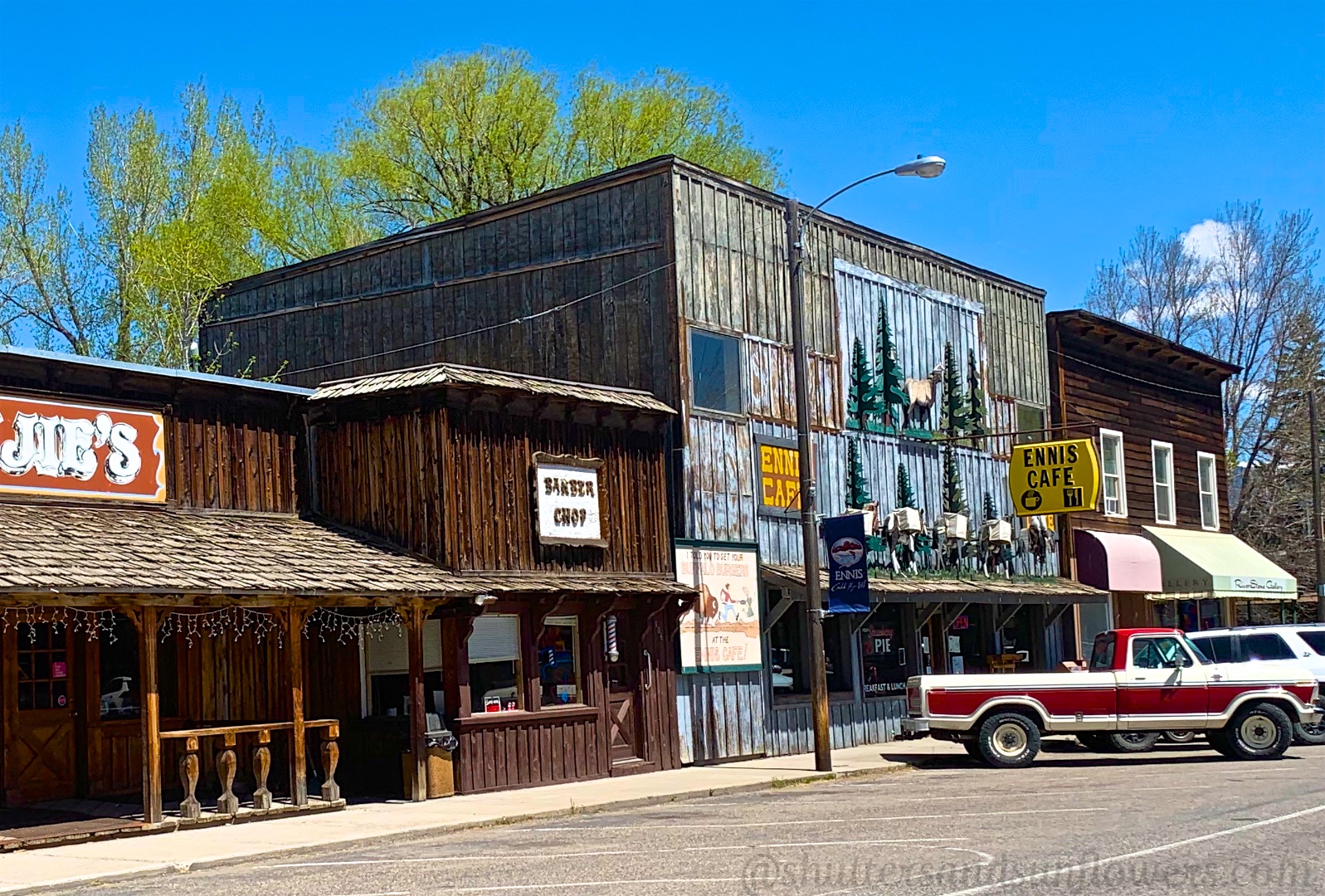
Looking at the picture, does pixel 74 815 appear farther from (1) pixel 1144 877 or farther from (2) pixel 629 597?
(1) pixel 1144 877

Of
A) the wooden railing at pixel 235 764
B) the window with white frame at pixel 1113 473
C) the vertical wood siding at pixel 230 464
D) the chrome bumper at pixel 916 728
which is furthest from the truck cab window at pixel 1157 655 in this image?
the window with white frame at pixel 1113 473

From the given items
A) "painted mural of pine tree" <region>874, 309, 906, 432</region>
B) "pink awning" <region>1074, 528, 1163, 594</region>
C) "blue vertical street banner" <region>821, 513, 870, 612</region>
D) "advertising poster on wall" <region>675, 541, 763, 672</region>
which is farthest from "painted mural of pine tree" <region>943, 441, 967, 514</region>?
"blue vertical street banner" <region>821, 513, 870, 612</region>

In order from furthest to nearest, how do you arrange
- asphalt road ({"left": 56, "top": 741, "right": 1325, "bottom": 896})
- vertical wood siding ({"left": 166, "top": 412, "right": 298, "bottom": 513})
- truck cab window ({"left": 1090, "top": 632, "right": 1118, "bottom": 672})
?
truck cab window ({"left": 1090, "top": 632, "right": 1118, "bottom": 672}), vertical wood siding ({"left": 166, "top": 412, "right": 298, "bottom": 513}), asphalt road ({"left": 56, "top": 741, "right": 1325, "bottom": 896})

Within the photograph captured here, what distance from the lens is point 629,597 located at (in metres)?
21.6

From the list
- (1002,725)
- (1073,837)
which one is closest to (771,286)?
(1002,725)

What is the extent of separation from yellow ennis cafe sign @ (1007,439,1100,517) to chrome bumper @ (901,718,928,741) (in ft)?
27.2

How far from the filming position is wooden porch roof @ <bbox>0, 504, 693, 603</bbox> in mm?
14969

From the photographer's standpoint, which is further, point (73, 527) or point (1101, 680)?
point (1101, 680)

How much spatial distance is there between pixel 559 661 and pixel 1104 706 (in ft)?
24.8

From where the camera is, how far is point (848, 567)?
73.6ft

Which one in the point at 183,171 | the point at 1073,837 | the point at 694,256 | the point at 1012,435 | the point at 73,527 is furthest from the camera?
the point at 183,171

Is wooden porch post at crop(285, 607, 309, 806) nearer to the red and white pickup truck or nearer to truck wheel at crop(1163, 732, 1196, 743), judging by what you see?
the red and white pickup truck

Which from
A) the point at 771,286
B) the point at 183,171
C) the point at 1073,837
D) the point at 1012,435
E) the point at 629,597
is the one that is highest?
the point at 183,171

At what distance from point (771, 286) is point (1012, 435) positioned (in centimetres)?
792
